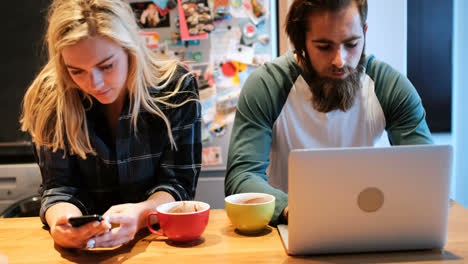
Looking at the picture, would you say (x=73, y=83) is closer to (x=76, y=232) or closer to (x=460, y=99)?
(x=76, y=232)

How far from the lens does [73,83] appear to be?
1.17 meters

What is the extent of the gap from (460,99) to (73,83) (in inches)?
86.1

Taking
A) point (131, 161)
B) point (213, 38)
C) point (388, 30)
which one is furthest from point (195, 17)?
point (131, 161)

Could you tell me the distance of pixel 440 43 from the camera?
2496mm

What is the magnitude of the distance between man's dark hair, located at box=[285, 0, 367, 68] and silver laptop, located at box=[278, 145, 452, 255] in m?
0.63

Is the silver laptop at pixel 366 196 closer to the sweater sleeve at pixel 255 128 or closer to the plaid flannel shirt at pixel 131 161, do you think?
the sweater sleeve at pixel 255 128

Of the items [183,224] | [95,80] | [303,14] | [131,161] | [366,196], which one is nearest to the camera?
[366,196]

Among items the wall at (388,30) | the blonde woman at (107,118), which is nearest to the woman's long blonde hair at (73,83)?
the blonde woman at (107,118)

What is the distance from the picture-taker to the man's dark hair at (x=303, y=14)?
1.28 meters

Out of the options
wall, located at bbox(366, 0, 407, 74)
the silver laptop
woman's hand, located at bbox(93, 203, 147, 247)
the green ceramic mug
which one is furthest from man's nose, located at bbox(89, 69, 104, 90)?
wall, located at bbox(366, 0, 407, 74)

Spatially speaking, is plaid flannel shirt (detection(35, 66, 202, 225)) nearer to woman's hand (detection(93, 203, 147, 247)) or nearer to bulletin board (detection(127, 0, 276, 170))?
woman's hand (detection(93, 203, 147, 247))

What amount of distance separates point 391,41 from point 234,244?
59.3 inches

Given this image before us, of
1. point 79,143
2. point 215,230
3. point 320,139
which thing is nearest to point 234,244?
point 215,230

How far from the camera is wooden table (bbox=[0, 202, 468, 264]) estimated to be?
0.82 meters
